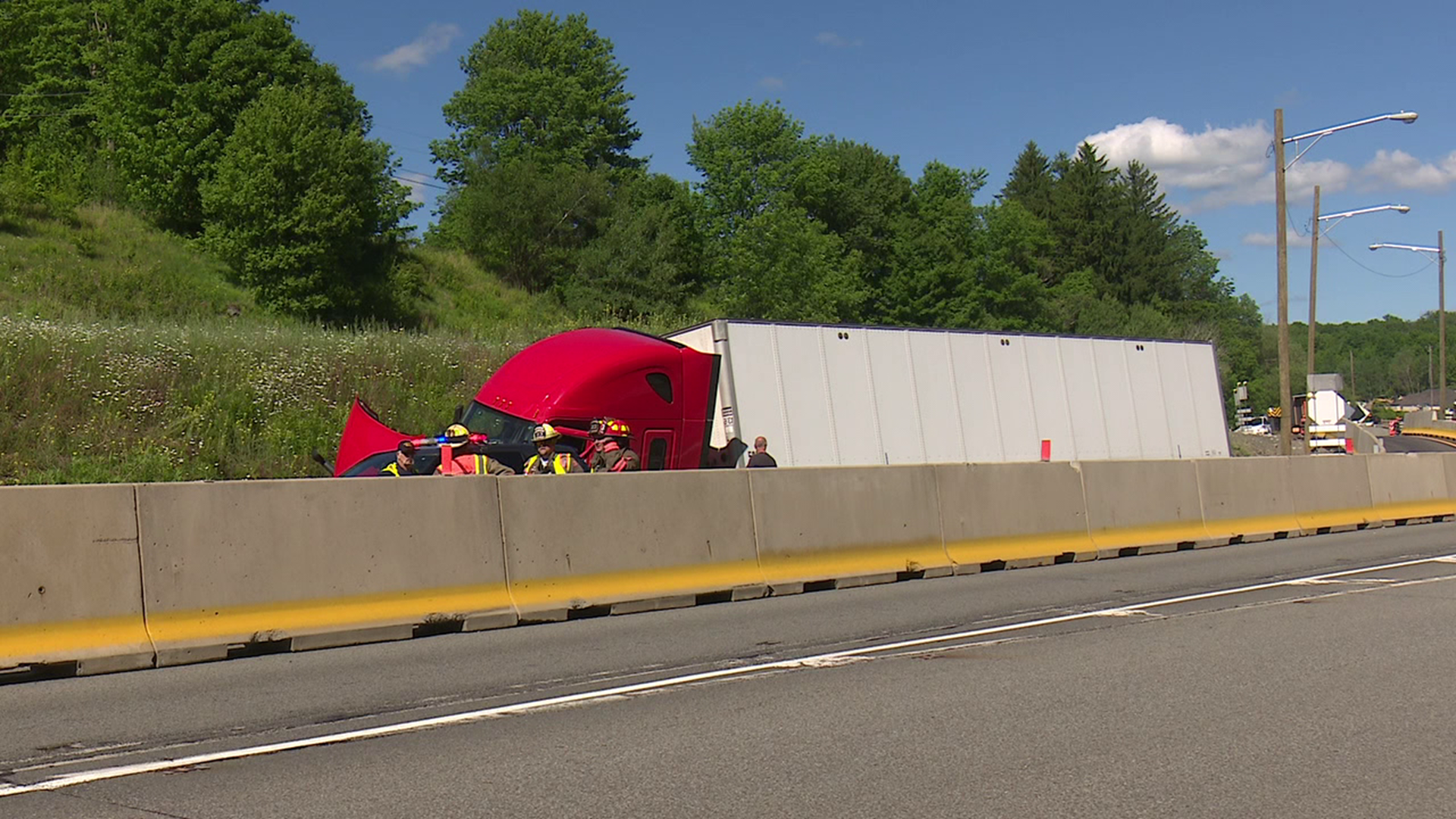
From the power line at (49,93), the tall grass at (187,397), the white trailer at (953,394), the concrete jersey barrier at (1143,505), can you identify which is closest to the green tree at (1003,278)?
the power line at (49,93)

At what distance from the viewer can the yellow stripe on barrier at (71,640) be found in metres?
8.18

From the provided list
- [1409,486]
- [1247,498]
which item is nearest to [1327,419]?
[1409,486]

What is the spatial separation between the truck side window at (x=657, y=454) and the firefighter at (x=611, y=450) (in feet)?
6.36

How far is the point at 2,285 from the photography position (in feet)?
116

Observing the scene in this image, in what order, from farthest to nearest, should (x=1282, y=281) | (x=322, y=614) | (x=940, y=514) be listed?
(x=1282, y=281), (x=940, y=514), (x=322, y=614)

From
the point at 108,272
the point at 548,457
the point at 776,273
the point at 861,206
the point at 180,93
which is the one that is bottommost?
the point at 548,457

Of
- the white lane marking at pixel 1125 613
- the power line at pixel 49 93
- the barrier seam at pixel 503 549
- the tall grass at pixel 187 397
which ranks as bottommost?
the white lane marking at pixel 1125 613

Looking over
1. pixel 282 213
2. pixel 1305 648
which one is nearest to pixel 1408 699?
pixel 1305 648

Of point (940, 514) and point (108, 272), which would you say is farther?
point (108, 272)

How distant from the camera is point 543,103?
80.2 m

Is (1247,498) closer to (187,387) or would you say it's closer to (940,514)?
(940,514)

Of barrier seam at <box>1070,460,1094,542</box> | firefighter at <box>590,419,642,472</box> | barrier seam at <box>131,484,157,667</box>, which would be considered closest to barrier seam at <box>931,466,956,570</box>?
barrier seam at <box>1070,460,1094,542</box>

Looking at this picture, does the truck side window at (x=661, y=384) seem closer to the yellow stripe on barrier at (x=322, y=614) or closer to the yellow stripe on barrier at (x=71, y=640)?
the yellow stripe on barrier at (x=322, y=614)

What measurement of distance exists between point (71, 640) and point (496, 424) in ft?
31.2
